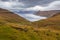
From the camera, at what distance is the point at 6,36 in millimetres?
31188

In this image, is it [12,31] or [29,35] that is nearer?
[12,31]

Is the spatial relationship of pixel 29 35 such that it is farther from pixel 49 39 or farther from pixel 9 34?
pixel 49 39

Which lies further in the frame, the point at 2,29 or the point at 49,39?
the point at 49,39

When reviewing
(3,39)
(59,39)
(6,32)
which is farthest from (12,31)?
(59,39)

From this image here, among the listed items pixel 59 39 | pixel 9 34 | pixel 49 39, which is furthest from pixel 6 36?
pixel 59 39

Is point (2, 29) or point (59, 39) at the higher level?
point (2, 29)

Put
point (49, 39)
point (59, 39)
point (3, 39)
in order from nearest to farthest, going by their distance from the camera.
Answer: point (3, 39) < point (49, 39) < point (59, 39)

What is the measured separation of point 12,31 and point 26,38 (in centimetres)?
265

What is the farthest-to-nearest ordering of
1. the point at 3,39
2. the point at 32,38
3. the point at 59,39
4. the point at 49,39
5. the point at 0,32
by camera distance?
1. the point at 59,39
2. the point at 49,39
3. the point at 32,38
4. the point at 0,32
5. the point at 3,39

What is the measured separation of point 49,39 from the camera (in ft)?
144

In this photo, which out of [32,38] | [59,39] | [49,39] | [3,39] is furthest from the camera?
[59,39]

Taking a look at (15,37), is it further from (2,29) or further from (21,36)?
(2,29)

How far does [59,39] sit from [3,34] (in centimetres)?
2408

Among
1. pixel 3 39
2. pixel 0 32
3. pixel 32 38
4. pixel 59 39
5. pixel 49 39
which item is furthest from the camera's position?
pixel 59 39
